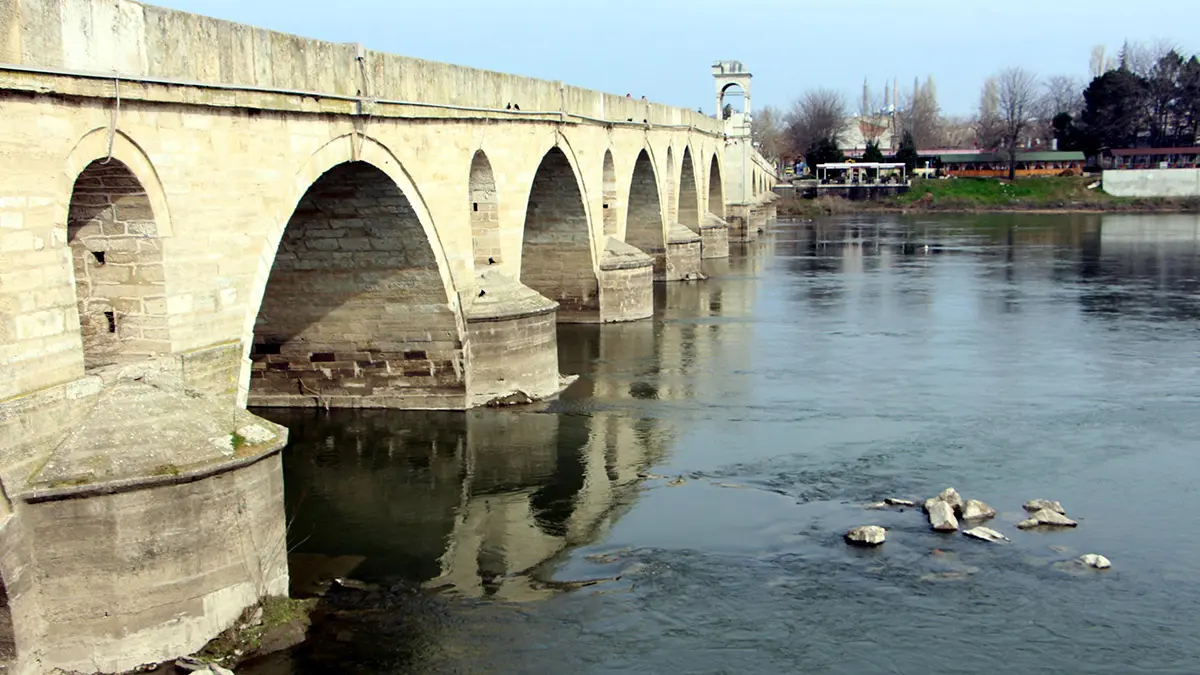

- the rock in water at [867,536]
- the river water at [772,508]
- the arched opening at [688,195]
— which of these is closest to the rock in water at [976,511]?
the river water at [772,508]

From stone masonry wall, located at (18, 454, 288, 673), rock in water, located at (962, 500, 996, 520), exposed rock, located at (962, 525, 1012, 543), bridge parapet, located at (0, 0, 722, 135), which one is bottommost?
exposed rock, located at (962, 525, 1012, 543)

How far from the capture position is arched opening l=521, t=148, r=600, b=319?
2308 centimetres

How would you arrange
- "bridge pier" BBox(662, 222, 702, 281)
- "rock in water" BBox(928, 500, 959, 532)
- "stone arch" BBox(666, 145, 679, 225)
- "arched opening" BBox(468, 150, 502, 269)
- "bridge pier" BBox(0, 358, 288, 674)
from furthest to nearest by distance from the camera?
"stone arch" BBox(666, 145, 679, 225) < "bridge pier" BBox(662, 222, 702, 281) < "arched opening" BBox(468, 150, 502, 269) < "rock in water" BBox(928, 500, 959, 532) < "bridge pier" BBox(0, 358, 288, 674)

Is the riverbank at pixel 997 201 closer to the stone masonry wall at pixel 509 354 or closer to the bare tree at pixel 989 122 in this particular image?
the bare tree at pixel 989 122

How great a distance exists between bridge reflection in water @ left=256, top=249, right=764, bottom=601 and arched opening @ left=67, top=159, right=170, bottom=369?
2461mm

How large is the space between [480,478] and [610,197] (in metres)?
13.6

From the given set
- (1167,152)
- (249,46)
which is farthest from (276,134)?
(1167,152)

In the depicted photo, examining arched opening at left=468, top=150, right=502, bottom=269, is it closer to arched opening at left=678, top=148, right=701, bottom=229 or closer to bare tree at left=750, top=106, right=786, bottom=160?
arched opening at left=678, top=148, right=701, bottom=229

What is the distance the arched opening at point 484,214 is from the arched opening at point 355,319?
206 cm

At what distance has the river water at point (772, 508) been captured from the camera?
9.27m

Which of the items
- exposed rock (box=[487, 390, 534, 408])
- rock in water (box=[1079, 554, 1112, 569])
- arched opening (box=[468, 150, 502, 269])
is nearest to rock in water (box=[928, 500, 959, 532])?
rock in water (box=[1079, 554, 1112, 569])

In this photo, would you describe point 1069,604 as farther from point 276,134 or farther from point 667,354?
point 667,354

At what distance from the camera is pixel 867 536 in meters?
11.2

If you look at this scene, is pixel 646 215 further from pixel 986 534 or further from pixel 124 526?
pixel 124 526
